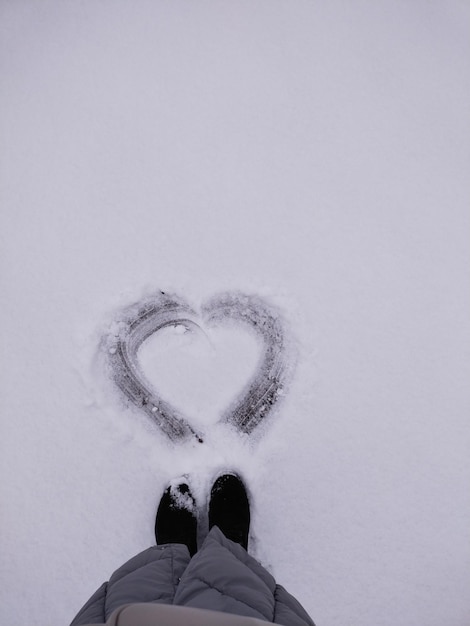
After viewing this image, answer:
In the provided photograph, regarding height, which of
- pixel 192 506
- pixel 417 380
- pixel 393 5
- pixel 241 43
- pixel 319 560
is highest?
pixel 393 5

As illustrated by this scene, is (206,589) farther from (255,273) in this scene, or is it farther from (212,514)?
(255,273)

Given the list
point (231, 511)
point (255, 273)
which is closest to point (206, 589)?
point (231, 511)

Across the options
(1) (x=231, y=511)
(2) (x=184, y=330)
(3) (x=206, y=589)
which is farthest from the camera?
(2) (x=184, y=330)

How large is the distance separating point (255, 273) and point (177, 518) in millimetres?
869

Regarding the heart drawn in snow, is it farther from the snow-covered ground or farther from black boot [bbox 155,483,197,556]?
black boot [bbox 155,483,197,556]

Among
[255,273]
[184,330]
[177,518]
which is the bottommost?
[177,518]

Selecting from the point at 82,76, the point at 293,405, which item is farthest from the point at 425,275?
the point at 82,76

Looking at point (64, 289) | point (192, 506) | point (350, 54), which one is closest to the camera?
point (192, 506)

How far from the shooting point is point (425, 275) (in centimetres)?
149

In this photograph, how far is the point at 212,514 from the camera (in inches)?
53.0

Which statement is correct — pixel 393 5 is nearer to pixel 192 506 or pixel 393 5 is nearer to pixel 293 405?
pixel 293 405

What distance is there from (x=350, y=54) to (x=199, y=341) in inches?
49.8

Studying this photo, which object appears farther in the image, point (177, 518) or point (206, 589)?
point (177, 518)

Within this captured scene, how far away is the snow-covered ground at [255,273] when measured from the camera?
54.9 inches
